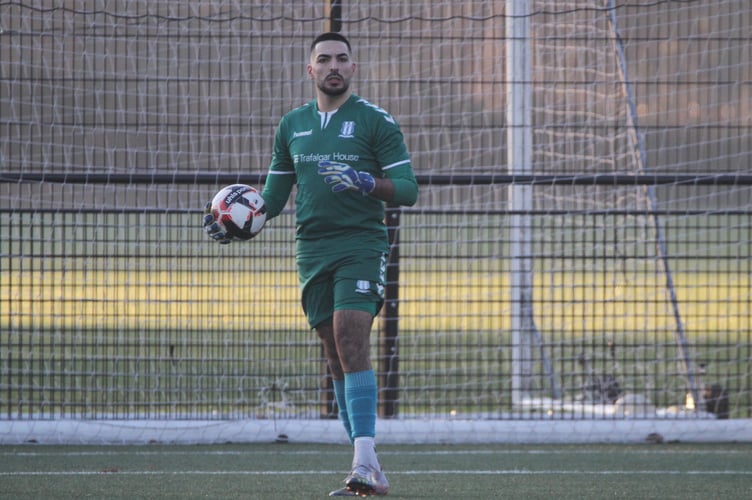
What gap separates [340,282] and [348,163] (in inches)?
21.5

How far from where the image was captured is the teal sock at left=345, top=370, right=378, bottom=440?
5.37m

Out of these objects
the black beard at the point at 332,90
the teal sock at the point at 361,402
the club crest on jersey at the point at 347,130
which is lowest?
the teal sock at the point at 361,402

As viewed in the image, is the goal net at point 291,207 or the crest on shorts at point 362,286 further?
the goal net at point 291,207

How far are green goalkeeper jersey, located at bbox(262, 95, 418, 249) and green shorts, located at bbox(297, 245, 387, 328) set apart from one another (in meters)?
0.09

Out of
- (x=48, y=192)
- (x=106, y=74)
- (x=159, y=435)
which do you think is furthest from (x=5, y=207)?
(x=159, y=435)

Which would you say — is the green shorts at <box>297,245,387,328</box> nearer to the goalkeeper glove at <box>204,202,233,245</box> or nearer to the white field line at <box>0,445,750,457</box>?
the goalkeeper glove at <box>204,202,233,245</box>

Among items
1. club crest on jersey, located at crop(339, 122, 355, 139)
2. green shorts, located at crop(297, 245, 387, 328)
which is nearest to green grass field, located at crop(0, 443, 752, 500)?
green shorts, located at crop(297, 245, 387, 328)

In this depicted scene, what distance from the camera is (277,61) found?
9039 millimetres

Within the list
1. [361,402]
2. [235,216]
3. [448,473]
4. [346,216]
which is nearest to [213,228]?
[235,216]

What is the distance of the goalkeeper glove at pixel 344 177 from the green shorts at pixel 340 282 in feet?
1.29

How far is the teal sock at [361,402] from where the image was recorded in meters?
5.37

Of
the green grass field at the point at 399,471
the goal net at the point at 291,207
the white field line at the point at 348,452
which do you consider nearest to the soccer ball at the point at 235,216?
the green grass field at the point at 399,471

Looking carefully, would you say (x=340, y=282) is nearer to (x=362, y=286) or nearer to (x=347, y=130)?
(x=362, y=286)

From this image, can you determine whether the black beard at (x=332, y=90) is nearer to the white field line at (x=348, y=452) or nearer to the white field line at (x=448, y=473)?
the white field line at (x=448, y=473)
